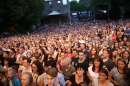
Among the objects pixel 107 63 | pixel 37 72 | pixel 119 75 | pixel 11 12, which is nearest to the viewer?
pixel 119 75

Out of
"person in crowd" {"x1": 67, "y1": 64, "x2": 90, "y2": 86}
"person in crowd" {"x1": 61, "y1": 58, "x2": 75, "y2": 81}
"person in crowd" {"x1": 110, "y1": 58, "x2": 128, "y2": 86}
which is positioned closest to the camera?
"person in crowd" {"x1": 110, "y1": 58, "x2": 128, "y2": 86}

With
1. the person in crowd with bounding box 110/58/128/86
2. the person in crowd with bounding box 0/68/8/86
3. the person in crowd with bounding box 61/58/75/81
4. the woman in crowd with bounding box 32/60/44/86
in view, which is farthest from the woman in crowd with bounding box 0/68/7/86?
the person in crowd with bounding box 110/58/128/86

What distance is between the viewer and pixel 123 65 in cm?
529

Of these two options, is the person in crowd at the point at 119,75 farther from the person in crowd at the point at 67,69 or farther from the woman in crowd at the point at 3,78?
the woman in crowd at the point at 3,78

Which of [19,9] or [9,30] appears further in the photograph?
[9,30]

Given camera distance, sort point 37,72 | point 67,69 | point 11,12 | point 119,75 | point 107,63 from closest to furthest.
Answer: point 119,75 < point 37,72 < point 67,69 < point 107,63 < point 11,12

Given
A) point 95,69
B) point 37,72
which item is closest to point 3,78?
point 37,72

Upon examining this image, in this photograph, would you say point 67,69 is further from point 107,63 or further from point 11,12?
point 11,12

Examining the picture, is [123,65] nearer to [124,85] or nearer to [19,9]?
[124,85]

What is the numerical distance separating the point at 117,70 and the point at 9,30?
36956 millimetres

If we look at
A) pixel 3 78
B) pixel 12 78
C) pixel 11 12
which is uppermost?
pixel 12 78

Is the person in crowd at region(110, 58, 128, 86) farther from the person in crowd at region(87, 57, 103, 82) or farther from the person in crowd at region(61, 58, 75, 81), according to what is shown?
the person in crowd at region(61, 58, 75, 81)

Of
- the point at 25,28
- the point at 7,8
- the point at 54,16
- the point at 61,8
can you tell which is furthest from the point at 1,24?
the point at 61,8

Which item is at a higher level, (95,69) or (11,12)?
(95,69)
